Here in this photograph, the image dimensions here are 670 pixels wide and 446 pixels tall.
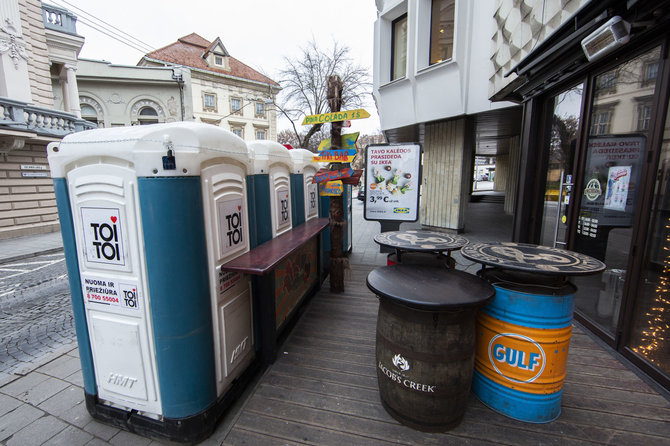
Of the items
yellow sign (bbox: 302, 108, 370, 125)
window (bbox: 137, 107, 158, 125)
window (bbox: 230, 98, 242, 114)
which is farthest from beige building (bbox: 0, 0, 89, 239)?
window (bbox: 230, 98, 242, 114)

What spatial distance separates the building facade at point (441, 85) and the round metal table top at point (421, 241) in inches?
219

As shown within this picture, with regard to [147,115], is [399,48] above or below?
below

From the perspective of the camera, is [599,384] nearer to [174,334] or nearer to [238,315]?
[238,315]

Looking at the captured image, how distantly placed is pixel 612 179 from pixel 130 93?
2796 centimetres

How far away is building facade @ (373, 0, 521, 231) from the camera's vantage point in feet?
24.9

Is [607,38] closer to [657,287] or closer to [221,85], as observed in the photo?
[657,287]

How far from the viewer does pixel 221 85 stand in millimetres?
27719

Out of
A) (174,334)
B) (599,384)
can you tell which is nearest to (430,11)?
(599,384)

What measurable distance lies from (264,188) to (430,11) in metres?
8.30

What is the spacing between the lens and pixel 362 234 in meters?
10.1

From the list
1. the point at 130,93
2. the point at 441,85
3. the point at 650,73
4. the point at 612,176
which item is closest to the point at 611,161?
the point at 612,176

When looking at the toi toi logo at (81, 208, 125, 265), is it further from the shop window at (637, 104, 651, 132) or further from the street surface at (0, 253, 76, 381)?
the shop window at (637, 104, 651, 132)

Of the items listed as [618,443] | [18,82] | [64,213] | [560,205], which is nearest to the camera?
[618,443]

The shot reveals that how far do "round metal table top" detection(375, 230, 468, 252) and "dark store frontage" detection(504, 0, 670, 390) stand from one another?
5.57 feet
